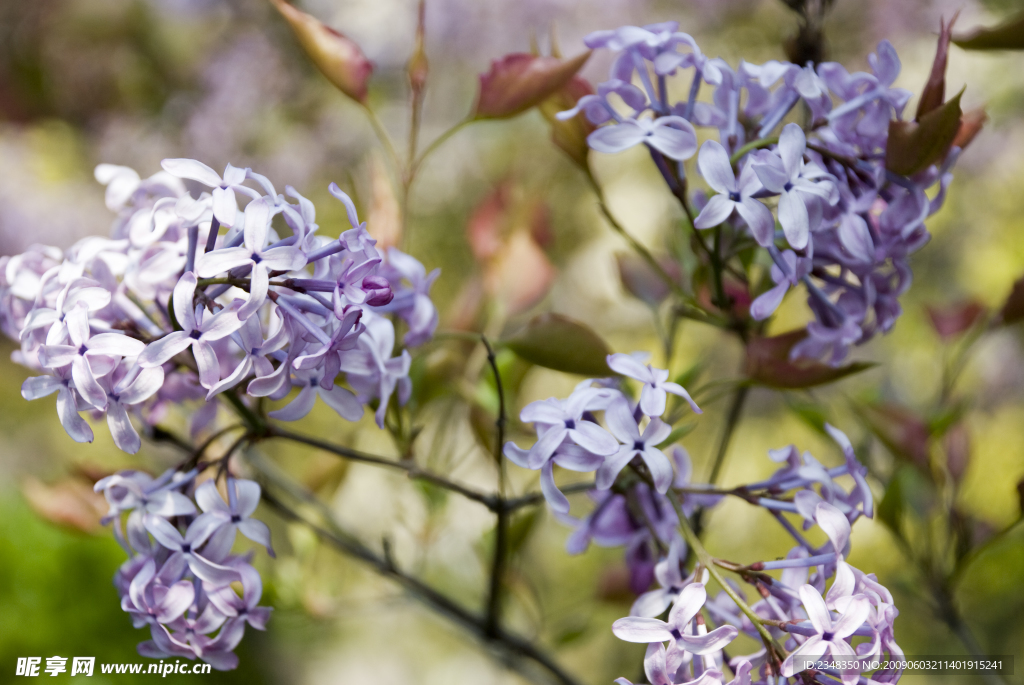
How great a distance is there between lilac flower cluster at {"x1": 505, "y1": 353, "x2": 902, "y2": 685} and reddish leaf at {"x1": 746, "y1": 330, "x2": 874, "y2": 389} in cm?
2

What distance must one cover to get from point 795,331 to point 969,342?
187 millimetres

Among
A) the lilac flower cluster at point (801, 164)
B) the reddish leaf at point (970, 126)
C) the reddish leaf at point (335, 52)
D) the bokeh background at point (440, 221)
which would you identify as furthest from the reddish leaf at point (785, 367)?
the bokeh background at point (440, 221)

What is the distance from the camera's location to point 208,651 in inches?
9.8

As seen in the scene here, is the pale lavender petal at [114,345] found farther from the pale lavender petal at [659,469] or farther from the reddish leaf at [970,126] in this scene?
the reddish leaf at [970,126]

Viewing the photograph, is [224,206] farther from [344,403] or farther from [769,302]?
[769,302]

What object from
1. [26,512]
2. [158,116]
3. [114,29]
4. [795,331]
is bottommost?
[26,512]

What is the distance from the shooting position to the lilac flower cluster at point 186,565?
234 millimetres

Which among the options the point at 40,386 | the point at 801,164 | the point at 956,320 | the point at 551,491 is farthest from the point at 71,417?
the point at 956,320

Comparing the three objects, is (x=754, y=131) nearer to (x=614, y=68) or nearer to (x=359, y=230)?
(x=614, y=68)

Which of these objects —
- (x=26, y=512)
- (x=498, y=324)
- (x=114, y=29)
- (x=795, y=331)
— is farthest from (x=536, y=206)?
(x=114, y=29)

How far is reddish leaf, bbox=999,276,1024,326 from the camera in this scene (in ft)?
1.13

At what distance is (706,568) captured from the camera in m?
0.23

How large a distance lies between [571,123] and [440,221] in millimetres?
1073

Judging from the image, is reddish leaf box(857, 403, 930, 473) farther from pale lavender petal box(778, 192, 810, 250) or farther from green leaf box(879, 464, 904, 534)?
pale lavender petal box(778, 192, 810, 250)
